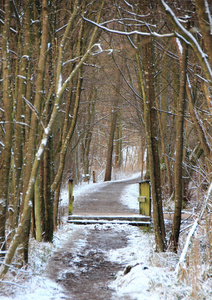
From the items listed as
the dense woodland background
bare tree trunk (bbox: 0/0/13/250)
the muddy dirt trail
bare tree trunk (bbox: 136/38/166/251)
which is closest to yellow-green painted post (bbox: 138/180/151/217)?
the muddy dirt trail

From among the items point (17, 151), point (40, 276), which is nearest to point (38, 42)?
point (17, 151)

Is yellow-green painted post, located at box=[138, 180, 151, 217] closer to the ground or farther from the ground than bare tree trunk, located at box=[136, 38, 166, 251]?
closer to the ground

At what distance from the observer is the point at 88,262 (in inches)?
232

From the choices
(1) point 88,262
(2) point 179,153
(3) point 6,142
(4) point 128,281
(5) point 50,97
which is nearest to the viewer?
(4) point 128,281

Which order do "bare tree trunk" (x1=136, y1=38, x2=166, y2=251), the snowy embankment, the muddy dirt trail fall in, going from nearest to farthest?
1. the snowy embankment
2. the muddy dirt trail
3. "bare tree trunk" (x1=136, y1=38, x2=166, y2=251)

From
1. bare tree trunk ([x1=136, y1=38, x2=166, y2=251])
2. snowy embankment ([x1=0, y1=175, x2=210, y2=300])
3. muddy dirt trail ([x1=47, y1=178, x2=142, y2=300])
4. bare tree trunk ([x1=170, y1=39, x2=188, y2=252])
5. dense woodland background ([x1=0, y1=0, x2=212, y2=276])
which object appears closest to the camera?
snowy embankment ([x1=0, y1=175, x2=210, y2=300])

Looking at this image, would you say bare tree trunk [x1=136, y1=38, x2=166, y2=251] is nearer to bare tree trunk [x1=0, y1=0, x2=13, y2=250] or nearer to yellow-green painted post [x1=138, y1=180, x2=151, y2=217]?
bare tree trunk [x1=0, y1=0, x2=13, y2=250]

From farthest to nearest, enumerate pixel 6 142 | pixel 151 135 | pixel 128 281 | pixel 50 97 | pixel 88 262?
1. pixel 50 97
2. pixel 151 135
3. pixel 88 262
4. pixel 6 142
5. pixel 128 281

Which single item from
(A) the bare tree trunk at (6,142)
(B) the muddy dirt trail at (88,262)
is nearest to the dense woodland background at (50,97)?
(A) the bare tree trunk at (6,142)

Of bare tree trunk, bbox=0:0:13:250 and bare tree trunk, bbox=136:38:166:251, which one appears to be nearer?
bare tree trunk, bbox=0:0:13:250

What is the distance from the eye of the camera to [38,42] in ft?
19.3

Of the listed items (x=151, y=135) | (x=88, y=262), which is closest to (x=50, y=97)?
(x=151, y=135)

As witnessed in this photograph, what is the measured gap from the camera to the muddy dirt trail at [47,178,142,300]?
14.7 ft

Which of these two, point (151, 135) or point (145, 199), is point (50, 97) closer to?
point (151, 135)
